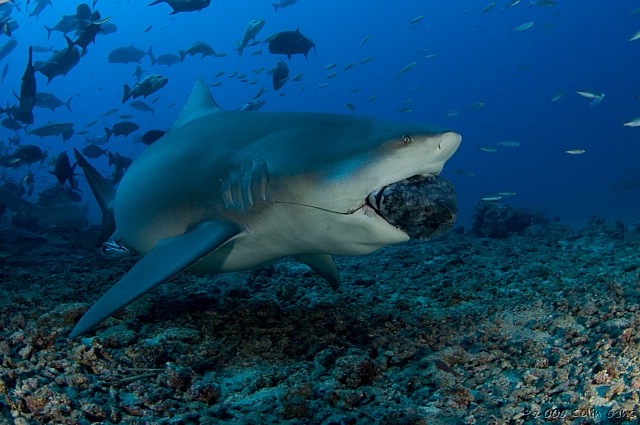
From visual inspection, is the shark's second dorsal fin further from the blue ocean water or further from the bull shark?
the blue ocean water

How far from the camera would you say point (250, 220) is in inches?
129

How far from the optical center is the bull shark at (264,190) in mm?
2492

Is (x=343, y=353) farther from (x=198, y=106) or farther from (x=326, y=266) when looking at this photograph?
(x=198, y=106)

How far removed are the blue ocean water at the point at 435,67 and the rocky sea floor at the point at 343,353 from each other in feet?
384

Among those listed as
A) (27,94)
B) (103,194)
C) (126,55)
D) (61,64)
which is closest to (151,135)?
(27,94)

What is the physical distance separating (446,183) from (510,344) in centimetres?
120

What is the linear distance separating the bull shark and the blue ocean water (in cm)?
11760

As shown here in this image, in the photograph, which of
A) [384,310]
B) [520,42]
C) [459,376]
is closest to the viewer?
[459,376]

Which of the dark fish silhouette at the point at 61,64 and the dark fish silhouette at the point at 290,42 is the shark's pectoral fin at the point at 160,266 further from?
the dark fish silhouette at the point at 61,64

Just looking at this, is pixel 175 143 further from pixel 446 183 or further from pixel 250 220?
pixel 446 183

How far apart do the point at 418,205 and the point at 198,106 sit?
3.97 meters

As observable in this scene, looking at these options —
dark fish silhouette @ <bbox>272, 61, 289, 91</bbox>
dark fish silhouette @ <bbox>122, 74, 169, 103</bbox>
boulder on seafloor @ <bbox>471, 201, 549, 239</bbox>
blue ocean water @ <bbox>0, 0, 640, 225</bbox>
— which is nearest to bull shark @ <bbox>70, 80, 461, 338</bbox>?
dark fish silhouette @ <bbox>122, 74, 169, 103</bbox>

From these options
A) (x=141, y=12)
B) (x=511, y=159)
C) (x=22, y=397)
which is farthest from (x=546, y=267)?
(x=141, y=12)

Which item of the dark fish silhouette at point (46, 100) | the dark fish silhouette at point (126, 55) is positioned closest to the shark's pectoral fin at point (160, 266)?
the dark fish silhouette at point (46, 100)
